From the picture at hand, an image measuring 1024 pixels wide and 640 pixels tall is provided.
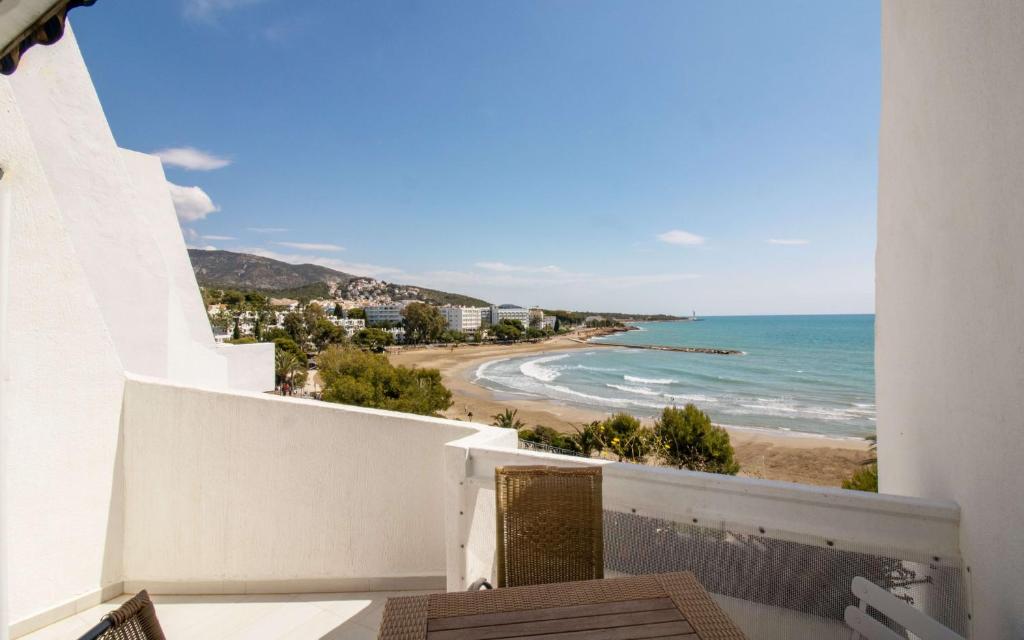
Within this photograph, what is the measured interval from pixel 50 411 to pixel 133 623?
213 centimetres

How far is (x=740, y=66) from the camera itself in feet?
35.2

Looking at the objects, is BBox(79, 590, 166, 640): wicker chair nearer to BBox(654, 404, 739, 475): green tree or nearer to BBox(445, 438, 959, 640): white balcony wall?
BBox(445, 438, 959, 640): white balcony wall

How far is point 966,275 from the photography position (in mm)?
1449

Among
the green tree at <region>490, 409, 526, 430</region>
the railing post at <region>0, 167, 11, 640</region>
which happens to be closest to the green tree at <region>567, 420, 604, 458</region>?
the green tree at <region>490, 409, 526, 430</region>

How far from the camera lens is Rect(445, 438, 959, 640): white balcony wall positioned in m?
1.39

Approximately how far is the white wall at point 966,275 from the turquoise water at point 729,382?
19.3 meters

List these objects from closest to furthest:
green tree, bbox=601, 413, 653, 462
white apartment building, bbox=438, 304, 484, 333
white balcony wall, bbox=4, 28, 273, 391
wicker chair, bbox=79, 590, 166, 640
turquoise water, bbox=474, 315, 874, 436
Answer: wicker chair, bbox=79, 590, 166, 640, white balcony wall, bbox=4, 28, 273, 391, green tree, bbox=601, 413, 653, 462, turquoise water, bbox=474, 315, 874, 436, white apartment building, bbox=438, 304, 484, 333

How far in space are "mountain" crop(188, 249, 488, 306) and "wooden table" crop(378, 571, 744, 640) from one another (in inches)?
3229

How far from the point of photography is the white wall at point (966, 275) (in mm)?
1139

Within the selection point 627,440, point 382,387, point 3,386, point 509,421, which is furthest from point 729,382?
point 3,386

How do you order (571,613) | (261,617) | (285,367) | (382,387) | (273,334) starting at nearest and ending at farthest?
(571,613)
(261,617)
(382,387)
(285,367)
(273,334)

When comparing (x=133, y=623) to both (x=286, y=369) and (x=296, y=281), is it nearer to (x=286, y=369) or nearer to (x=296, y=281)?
(x=286, y=369)

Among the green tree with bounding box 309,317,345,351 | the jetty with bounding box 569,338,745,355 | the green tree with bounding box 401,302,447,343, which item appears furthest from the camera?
the green tree with bounding box 401,302,447,343

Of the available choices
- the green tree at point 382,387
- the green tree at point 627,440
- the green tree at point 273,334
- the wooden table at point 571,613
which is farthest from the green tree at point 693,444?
the green tree at point 273,334
